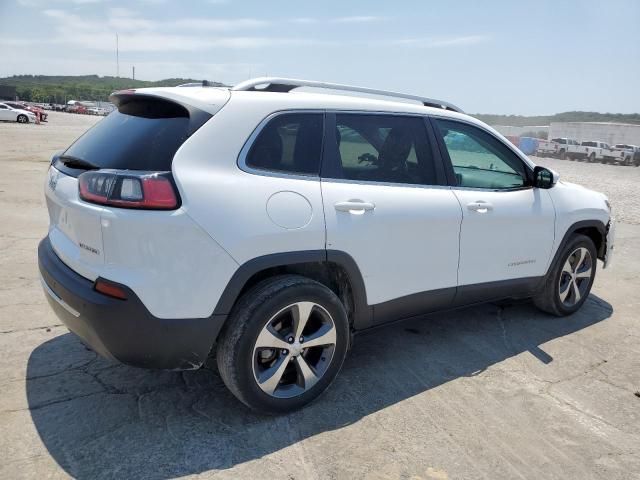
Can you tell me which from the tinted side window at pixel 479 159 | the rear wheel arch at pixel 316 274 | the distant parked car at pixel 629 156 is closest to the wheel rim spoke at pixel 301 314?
the rear wheel arch at pixel 316 274

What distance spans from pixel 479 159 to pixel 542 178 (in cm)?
54

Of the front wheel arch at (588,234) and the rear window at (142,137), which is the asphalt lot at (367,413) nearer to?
the front wheel arch at (588,234)

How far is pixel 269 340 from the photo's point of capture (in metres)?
2.86

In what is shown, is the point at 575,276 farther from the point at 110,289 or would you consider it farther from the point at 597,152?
the point at 597,152

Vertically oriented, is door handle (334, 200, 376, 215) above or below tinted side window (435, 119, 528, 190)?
below

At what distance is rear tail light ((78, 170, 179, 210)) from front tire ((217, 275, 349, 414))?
669 mm

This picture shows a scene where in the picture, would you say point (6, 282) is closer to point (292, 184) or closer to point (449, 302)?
point (292, 184)

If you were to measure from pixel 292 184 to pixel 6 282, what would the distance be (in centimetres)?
336

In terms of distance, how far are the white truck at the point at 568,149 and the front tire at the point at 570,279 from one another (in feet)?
133

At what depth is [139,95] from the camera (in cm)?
297

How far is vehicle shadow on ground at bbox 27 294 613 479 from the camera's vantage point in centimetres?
259

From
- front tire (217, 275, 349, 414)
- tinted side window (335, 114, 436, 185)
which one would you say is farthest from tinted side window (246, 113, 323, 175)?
front tire (217, 275, 349, 414)

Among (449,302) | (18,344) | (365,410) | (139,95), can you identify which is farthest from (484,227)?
(18,344)

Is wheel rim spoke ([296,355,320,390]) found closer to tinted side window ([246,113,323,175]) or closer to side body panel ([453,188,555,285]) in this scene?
tinted side window ([246,113,323,175])
